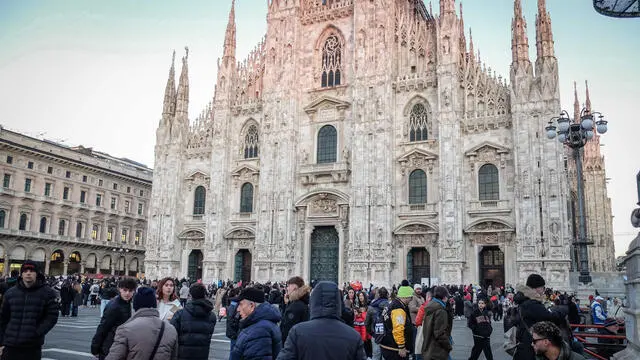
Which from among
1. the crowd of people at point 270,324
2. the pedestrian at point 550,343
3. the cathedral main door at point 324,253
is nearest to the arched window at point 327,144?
the cathedral main door at point 324,253

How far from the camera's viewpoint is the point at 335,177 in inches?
1324

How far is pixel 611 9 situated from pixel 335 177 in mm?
22955

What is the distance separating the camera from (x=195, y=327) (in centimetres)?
577

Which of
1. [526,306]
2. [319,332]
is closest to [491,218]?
[526,306]

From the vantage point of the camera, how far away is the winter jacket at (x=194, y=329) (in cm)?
571

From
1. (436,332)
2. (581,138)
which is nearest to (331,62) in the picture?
(581,138)

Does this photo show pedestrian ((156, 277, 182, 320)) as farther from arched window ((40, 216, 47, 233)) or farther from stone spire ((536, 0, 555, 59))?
arched window ((40, 216, 47, 233))

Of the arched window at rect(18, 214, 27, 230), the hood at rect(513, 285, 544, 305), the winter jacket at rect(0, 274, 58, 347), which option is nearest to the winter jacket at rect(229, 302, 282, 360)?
the winter jacket at rect(0, 274, 58, 347)

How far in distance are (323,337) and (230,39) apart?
38.3 m

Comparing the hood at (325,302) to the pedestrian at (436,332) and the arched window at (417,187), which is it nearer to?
the pedestrian at (436,332)

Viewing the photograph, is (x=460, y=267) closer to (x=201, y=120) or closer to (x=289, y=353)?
(x=201, y=120)

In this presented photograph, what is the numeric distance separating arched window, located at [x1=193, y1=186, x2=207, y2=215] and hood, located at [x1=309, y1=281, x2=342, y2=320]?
35.8 m

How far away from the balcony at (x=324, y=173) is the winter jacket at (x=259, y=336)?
92.6 ft

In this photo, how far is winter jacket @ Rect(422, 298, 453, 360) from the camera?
7.23 metres
